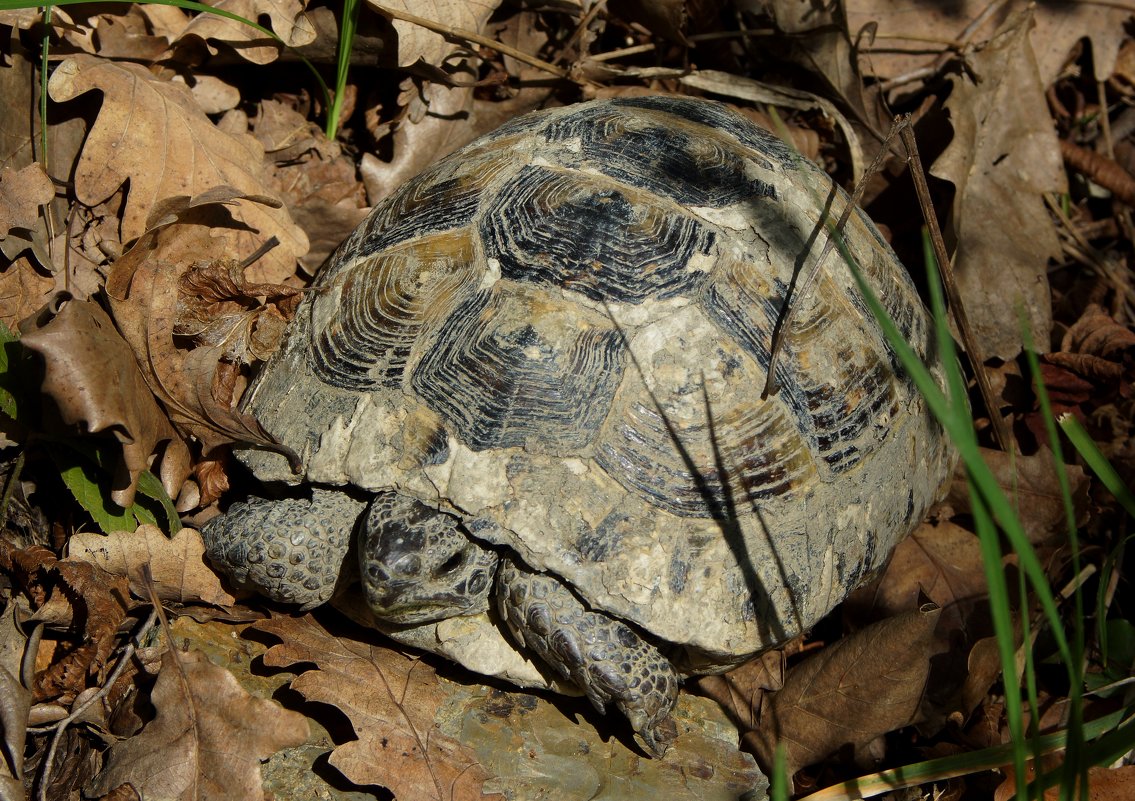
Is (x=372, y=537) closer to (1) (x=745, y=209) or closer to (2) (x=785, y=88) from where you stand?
(1) (x=745, y=209)

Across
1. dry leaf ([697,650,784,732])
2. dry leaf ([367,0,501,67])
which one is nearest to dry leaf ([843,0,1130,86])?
dry leaf ([367,0,501,67])

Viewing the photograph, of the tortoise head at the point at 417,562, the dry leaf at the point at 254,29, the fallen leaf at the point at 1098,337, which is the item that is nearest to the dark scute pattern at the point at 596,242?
the tortoise head at the point at 417,562

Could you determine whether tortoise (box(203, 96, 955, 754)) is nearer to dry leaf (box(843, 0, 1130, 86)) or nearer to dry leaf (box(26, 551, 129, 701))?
dry leaf (box(26, 551, 129, 701))

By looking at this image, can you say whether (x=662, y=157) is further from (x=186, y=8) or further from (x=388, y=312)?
(x=186, y=8)

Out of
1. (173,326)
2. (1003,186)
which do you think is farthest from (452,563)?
(1003,186)

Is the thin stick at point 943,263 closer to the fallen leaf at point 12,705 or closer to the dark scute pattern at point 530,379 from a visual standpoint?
the dark scute pattern at point 530,379
